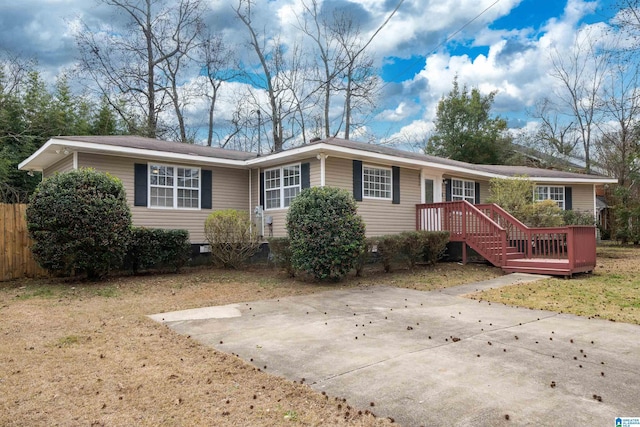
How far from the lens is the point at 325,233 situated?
28.2 ft

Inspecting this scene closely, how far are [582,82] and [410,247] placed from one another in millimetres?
22885

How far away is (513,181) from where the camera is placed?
14.0 metres

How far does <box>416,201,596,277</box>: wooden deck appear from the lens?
387 inches

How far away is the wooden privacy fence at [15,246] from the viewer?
9219 mm

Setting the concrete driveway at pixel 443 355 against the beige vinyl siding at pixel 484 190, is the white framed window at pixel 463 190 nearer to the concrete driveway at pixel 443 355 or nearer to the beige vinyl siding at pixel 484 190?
the beige vinyl siding at pixel 484 190

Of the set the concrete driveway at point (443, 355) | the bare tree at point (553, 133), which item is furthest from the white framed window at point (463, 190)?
the bare tree at point (553, 133)

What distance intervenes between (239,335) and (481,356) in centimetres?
265

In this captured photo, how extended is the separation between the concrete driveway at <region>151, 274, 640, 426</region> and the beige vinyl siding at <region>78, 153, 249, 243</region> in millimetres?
5789

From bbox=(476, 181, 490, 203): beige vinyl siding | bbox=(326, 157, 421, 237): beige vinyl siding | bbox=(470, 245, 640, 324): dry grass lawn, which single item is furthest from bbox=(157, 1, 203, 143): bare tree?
bbox=(470, 245, 640, 324): dry grass lawn

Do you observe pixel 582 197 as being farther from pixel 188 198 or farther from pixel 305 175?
pixel 188 198

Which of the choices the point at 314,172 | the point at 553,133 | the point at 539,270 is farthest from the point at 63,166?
the point at 553,133

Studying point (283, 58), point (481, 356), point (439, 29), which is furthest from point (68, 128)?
point (481, 356)

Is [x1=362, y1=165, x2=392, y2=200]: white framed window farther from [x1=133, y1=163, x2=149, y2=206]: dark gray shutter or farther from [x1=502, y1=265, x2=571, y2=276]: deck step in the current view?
[x1=133, y1=163, x2=149, y2=206]: dark gray shutter

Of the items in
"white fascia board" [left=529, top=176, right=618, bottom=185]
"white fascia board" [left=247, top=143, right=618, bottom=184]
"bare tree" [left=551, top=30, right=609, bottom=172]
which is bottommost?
"white fascia board" [left=529, top=176, right=618, bottom=185]
